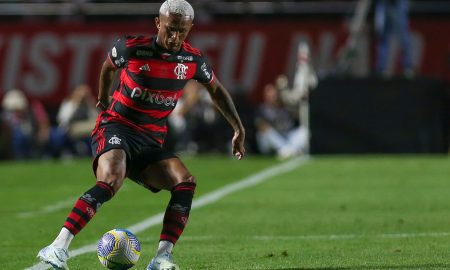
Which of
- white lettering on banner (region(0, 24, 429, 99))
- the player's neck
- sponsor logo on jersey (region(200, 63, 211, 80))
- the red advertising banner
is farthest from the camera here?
white lettering on banner (region(0, 24, 429, 99))

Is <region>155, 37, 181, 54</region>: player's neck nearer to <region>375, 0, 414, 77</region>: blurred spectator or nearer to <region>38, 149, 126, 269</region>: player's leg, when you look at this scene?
<region>38, 149, 126, 269</region>: player's leg

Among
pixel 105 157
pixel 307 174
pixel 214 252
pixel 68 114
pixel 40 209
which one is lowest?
pixel 68 114

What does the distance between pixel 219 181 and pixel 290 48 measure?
8.40 metres

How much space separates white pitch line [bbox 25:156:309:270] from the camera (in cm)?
948

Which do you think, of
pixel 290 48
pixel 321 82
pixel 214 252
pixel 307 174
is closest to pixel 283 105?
pixel 290 48

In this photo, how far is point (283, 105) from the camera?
2480 centimetres

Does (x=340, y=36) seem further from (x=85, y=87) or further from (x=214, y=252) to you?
(x=214, y=252)

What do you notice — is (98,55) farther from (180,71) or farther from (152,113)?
(180,71)

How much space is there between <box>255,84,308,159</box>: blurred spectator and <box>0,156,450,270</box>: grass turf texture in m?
3.17

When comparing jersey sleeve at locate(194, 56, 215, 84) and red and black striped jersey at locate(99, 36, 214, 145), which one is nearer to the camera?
red and black striped jersey at locate(99, 36, 214, 145)

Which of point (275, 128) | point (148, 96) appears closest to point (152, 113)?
point (148, 96)

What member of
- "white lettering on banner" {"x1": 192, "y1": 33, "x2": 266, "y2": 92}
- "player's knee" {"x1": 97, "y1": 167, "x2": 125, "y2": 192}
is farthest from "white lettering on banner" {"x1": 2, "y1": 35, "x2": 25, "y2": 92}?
"player's knee" {"x1": 97, "y1": 167, "x2": 125, "y2": 192}

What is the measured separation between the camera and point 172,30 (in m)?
7.98

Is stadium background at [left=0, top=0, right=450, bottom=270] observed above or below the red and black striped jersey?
below
